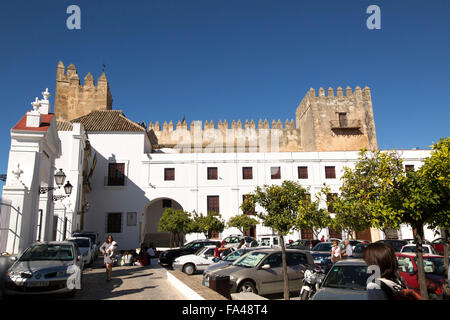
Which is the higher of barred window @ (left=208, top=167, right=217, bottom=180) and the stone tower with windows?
the stone tower with windows

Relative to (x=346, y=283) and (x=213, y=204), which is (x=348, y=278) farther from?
(x=213, y=204)

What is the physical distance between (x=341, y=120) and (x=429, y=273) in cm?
3164

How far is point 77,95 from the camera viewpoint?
37.1 metres

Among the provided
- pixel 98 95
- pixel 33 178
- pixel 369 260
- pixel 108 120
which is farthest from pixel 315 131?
pixel 369 260

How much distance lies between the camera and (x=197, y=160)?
2938cm

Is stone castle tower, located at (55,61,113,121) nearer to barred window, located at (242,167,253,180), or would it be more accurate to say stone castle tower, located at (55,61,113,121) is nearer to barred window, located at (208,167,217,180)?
barred window, located at (208,167,217,180)

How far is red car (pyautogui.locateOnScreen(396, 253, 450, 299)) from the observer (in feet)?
26.1

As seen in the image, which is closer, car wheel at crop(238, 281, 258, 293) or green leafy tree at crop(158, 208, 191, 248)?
car wheel at crop(238, 281, 258, 293)

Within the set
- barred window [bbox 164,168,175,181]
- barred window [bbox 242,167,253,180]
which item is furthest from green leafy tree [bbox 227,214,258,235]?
barred window [bbox 164,168,175,181]

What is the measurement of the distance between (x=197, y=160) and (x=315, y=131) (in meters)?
15.9

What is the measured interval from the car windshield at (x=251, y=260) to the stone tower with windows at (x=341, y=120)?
2919cm

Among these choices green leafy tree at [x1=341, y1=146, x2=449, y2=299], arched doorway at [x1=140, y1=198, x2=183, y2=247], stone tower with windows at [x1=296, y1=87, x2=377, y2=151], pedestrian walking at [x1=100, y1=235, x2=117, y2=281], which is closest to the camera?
green leafy tree at [x1=341, y1=146, x2=449, y2=299]

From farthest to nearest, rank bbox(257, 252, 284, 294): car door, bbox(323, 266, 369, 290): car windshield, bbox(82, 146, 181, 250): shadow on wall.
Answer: bbox(82, 146, 181, 250): shadow on wall
bbox(257, 252, 284, 294): car door
bbox(323, 266, 369, 290): car windshield

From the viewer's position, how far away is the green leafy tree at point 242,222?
25.6 meters
